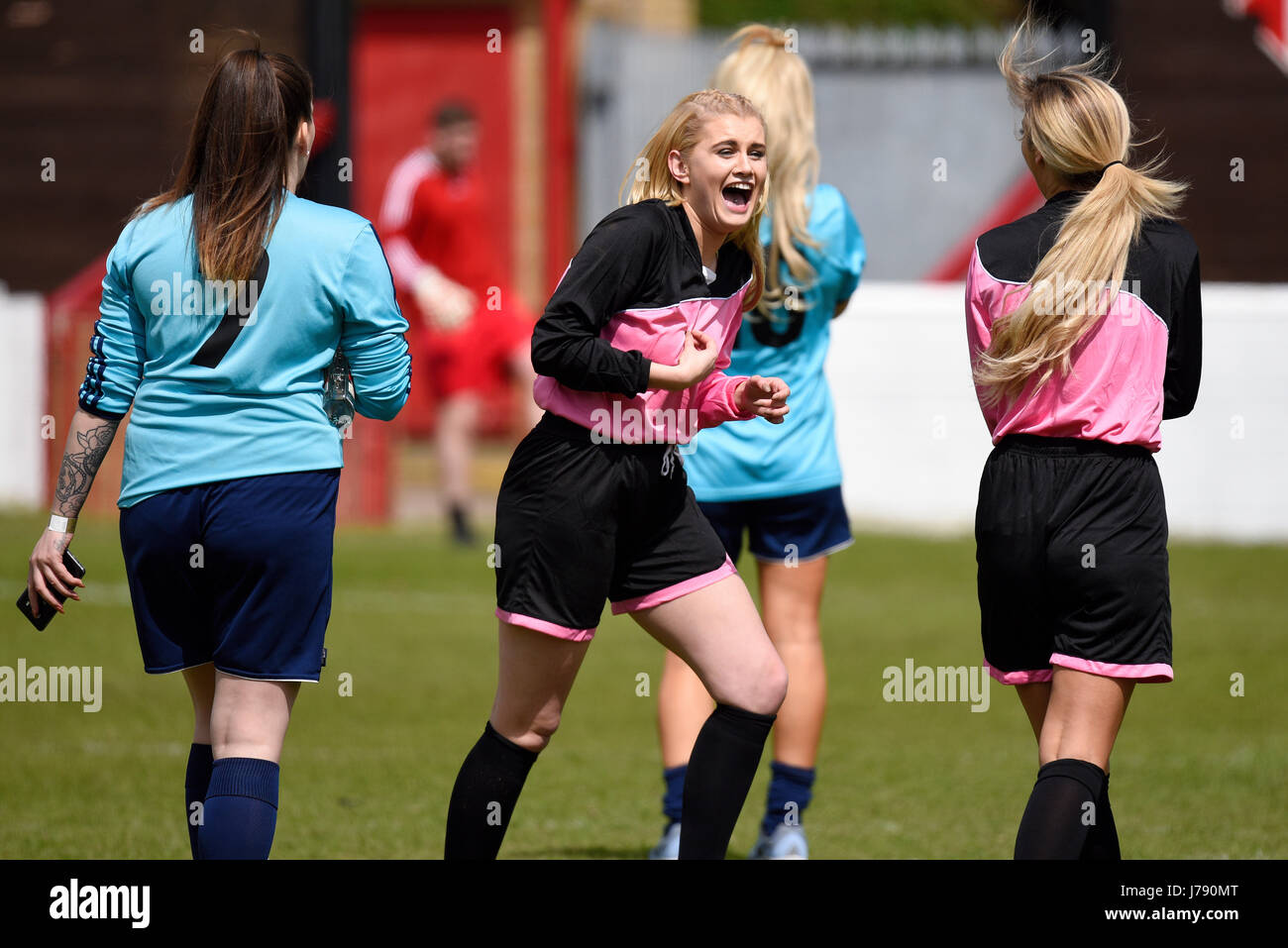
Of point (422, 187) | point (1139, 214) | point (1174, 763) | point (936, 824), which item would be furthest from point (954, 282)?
point (1139, 214)

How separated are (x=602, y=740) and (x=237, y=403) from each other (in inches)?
140

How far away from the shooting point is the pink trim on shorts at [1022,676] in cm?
386

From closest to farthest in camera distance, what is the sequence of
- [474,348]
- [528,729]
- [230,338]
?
[230,338]
[528,729]
[474,348]

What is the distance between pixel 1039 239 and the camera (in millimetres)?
3811

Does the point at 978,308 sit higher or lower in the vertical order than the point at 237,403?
higher

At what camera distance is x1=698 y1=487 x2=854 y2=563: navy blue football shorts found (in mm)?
5043

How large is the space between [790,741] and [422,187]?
7.41 metres

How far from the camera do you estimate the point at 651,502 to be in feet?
13.0

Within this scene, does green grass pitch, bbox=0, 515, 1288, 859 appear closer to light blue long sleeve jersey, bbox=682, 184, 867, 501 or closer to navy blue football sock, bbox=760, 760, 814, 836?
navy blue football sock, bbox=760, 760, 814, 836

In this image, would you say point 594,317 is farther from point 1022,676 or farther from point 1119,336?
point 1022,676

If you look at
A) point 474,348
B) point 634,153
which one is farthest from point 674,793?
point 634,153

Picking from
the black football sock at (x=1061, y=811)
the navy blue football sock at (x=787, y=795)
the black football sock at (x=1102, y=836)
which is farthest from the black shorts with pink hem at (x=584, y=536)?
the navy blue football sock at (x=787, y=795)

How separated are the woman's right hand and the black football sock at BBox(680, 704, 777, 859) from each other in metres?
0.76

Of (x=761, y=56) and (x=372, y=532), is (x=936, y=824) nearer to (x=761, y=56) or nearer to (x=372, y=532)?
(x=761, y=56)
